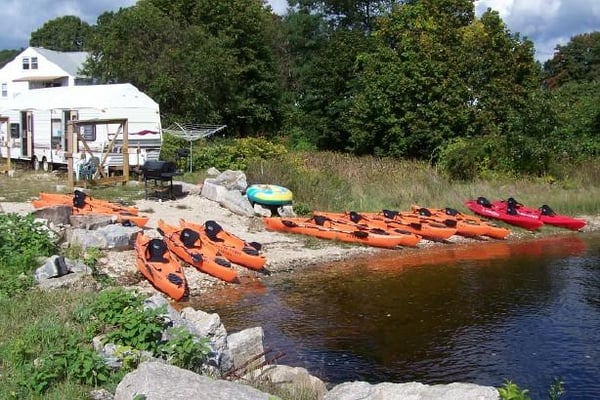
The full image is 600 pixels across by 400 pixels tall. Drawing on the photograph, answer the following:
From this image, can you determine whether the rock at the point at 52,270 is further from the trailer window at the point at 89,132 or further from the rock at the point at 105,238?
the trailer window at the point at 89,132

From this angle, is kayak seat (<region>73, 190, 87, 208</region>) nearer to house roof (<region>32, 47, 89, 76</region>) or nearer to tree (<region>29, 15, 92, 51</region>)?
house roof (<region>32, 47, 89, 76</region>)

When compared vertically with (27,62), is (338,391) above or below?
below

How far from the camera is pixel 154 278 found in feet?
40.8

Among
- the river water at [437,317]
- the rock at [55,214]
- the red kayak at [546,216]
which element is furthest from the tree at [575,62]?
the rock at [55,214]

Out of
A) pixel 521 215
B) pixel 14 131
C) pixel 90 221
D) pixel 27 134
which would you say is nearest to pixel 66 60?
pixel 14 131

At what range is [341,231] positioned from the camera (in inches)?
677

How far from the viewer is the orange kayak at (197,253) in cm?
1341

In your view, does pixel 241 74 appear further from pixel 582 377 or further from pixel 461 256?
pixel 582 377

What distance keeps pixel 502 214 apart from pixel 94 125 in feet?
44.3

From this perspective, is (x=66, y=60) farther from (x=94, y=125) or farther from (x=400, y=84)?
(x=94, y=125)

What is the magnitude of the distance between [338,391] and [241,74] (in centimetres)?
3612

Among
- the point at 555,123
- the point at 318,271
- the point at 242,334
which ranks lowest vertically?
the point at 318,271

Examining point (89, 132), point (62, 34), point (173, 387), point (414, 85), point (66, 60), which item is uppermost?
point (62, 34)

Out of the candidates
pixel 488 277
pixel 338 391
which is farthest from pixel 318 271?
pixel 338 391
